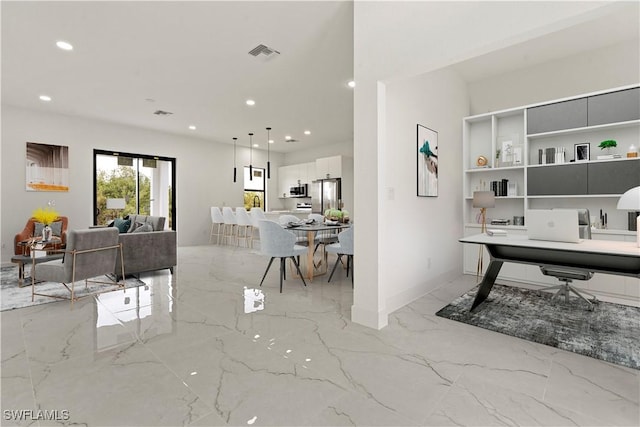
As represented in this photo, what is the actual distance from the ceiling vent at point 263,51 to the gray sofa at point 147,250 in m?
2.91

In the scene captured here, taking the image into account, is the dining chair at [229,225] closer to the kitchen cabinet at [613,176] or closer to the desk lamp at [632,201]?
the kitchen cabinet at [613,176]

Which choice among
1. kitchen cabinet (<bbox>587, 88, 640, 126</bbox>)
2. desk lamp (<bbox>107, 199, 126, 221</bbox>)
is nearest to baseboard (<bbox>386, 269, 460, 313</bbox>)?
kitchen cabinet (<bbox>587, 88, 640, 126</bbox>)

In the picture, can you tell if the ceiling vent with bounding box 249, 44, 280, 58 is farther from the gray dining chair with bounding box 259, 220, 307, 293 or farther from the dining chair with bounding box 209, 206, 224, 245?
Answer: the dining chair with bounding box 209, 206, 224, 245

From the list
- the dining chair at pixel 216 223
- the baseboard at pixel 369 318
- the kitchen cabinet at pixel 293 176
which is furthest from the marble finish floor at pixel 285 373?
the kitchen cabinet at pixel 293 176

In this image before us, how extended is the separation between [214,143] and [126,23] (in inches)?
223

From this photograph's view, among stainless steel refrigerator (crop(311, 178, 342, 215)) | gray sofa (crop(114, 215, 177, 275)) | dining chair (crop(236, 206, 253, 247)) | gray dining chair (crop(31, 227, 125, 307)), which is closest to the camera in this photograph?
gray dining chair (crop(31, 227, 125, 307))

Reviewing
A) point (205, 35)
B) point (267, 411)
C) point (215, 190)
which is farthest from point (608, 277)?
point (215, 190)

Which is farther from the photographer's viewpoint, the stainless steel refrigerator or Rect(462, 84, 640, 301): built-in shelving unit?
the stainless steel refrigerator

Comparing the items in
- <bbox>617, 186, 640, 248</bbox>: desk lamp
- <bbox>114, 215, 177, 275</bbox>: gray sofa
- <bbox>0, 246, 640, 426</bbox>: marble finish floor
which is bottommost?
<bbox>0, 246, 640, 426</bbox>: marble finish floor

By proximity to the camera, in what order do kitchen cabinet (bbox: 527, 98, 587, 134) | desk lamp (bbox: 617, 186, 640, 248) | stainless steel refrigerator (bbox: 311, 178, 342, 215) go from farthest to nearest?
stainless steel refrigerator (bbox: 311, 178, 342, 215) < kitchen cabinet (bbox: 527, 98, 587, 134) < desk lamp (bbox: 617, 186, 640, 248)

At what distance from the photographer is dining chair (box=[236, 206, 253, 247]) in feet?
24.1

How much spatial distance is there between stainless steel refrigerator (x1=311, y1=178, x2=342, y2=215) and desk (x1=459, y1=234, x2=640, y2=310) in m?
5.34

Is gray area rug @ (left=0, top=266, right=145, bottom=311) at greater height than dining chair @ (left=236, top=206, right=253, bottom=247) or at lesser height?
lesser

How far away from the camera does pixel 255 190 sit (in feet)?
32.0
